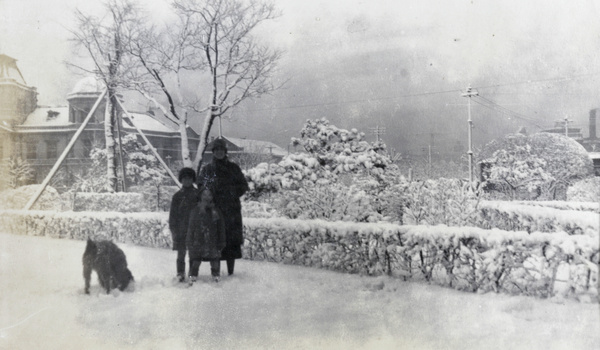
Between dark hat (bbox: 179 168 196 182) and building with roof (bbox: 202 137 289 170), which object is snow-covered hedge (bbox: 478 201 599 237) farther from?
dark hat (bbox: 179 168 196 182)

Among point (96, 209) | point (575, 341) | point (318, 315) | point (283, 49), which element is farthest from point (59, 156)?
point (575, 341)

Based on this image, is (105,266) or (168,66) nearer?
(105,266)

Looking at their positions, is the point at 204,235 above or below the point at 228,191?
below

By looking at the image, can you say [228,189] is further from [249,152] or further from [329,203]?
[329,203]

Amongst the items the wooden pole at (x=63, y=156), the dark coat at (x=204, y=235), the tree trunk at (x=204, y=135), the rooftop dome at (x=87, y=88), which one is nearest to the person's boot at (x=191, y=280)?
the dark coat at (x=204, y=235)

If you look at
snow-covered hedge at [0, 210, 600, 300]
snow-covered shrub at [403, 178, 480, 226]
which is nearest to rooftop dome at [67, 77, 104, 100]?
snow-covered hedge at [0, 210, 600, 300]

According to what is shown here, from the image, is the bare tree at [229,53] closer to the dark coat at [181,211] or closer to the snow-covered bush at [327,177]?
the dark coat at [181,211]

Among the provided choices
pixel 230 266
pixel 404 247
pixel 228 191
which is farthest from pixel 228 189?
pixel 404 247
